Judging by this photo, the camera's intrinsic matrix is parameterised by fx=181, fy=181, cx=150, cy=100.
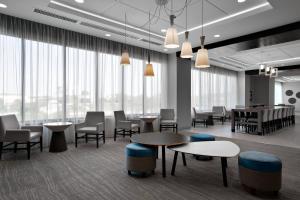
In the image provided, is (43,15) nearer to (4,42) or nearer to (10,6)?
(10,6)

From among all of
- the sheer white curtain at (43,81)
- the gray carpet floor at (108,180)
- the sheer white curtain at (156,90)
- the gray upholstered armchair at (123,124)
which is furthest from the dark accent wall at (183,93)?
the sheer white curtain at (43,81)

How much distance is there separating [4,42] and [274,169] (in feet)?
19.6

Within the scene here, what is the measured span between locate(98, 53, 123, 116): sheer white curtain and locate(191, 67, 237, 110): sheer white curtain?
14.0 feet

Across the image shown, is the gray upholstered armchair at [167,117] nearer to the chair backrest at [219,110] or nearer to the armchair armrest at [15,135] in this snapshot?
the chair backrest at [219,110]

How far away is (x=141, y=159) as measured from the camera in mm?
2982

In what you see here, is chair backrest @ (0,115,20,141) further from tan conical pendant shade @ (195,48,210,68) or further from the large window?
tan conical pendant shade @ (195,48,210,68)

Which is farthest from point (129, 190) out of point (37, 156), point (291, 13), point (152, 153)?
point (291, 13)

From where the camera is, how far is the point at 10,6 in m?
3.98

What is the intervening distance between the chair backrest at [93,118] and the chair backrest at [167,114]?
8.37ft

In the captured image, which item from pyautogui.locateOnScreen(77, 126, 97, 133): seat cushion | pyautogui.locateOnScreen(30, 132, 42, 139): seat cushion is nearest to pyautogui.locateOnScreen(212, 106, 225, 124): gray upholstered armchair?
pyautogui.locateOnScreen(77, 126, 97, 133): seat cushion

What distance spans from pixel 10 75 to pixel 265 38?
22.5ft

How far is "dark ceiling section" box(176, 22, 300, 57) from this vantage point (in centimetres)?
471

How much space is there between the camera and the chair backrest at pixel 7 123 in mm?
3879

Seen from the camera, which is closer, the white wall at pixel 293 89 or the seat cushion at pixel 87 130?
the seat cushion at pixel 87 130
